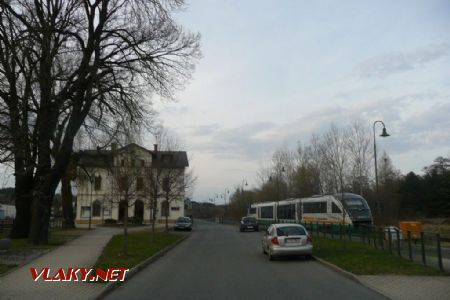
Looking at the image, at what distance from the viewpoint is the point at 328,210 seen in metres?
41.4

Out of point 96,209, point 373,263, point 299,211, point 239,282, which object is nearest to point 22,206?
point 239,282

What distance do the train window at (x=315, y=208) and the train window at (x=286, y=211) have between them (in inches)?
148

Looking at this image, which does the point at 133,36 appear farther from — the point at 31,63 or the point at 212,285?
the point at 212,285

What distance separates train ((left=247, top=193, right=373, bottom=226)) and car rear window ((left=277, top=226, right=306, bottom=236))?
37.6 ft

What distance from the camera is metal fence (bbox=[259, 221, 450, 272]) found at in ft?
51.3

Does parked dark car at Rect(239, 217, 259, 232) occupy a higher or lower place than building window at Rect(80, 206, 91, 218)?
lower

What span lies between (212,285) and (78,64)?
18.4m

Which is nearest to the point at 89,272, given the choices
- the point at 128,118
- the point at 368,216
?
the point at 128,118

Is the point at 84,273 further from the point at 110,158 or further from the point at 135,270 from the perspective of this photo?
the point at 110,158

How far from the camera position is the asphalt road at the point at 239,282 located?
11.3m

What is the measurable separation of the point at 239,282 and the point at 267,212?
4806 centimetres

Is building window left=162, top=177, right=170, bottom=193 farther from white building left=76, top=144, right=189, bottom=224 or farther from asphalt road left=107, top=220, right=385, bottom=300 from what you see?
asphalt road left=107, top=220, right=385, bottom=300

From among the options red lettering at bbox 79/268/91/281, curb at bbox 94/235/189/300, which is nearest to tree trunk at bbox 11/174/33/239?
curb at bbox 94/235/189/300

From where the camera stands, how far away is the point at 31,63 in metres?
15.2
